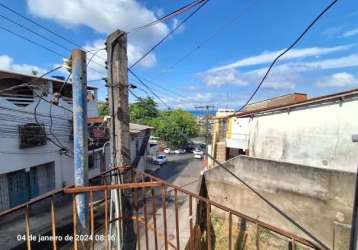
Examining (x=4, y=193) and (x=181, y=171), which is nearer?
(x=4, y=193)

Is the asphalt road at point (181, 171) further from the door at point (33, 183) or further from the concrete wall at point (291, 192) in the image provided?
the concrete wall at point (291, 192)

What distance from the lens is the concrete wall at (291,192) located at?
20.9ft

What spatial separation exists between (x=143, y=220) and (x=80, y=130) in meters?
1.99

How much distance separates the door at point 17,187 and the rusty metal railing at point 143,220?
A: 797mm

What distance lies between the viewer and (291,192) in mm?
7266

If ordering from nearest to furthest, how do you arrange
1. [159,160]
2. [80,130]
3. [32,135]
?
1. [80,130]
2. [32,135]
3. [159,160]

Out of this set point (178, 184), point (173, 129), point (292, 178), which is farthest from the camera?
point (173, 129)

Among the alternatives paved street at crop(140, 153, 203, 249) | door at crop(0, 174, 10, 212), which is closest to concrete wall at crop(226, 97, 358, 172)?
paved street at crop(140, 153, 203, 249)

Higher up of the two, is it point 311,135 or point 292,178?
point 311,135

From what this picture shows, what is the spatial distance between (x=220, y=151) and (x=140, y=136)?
1098 cm

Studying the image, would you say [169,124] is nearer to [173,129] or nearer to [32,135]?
[173,129]

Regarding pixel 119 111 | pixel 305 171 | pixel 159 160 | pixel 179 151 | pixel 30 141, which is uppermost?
pixel 119 111

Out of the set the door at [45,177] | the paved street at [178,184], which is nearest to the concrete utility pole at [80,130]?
the paved street at [178,184]

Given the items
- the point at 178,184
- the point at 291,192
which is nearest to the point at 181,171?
the point at 178,184
